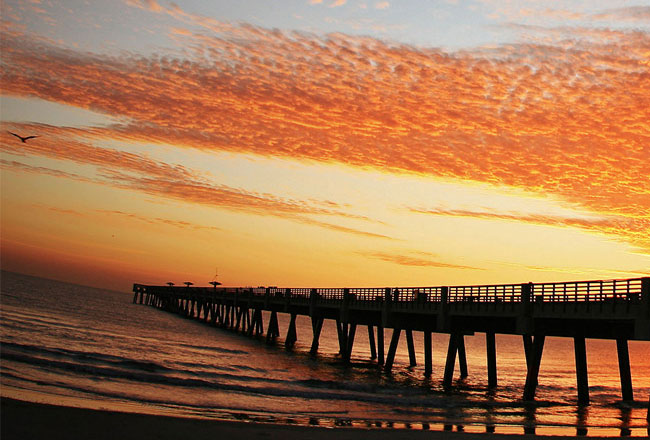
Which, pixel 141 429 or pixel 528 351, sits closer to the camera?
pixel 141 429

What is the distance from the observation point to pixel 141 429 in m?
15.3

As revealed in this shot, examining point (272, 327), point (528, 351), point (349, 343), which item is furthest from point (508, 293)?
point (272, 327)

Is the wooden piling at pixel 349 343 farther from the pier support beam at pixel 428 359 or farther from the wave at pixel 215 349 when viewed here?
the wave at pixel 215 349

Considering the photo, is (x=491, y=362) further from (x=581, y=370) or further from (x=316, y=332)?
(x=316, y=332)

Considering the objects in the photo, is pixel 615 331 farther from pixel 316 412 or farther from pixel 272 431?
pixel 272 431

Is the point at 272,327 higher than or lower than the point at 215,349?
higher

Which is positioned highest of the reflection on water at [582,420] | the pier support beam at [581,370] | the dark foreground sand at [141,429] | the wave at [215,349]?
the pier support beam at [581,370]

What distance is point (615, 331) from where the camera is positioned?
24.2 m

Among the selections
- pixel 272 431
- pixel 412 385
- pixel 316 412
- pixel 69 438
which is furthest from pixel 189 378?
pixel 69 438

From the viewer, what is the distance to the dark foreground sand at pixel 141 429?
1420 cm

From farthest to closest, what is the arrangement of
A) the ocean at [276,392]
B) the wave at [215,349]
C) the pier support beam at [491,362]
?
the wave at [215,349], the pier support beam at [491,362], the ocean at [276,392]

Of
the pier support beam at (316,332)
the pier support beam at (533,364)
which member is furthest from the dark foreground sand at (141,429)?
the pier support beam at (316,332)

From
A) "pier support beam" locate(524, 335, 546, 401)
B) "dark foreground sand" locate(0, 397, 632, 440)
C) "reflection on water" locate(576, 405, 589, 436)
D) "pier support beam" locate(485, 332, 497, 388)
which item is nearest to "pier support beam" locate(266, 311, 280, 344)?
"pier support beam" locate(485, 332, 497, 388)

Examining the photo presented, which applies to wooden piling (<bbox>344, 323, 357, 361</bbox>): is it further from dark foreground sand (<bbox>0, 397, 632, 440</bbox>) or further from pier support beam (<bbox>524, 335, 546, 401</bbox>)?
dark foreground sand (<bbox>0, 397, 632, 440</bbox>)
